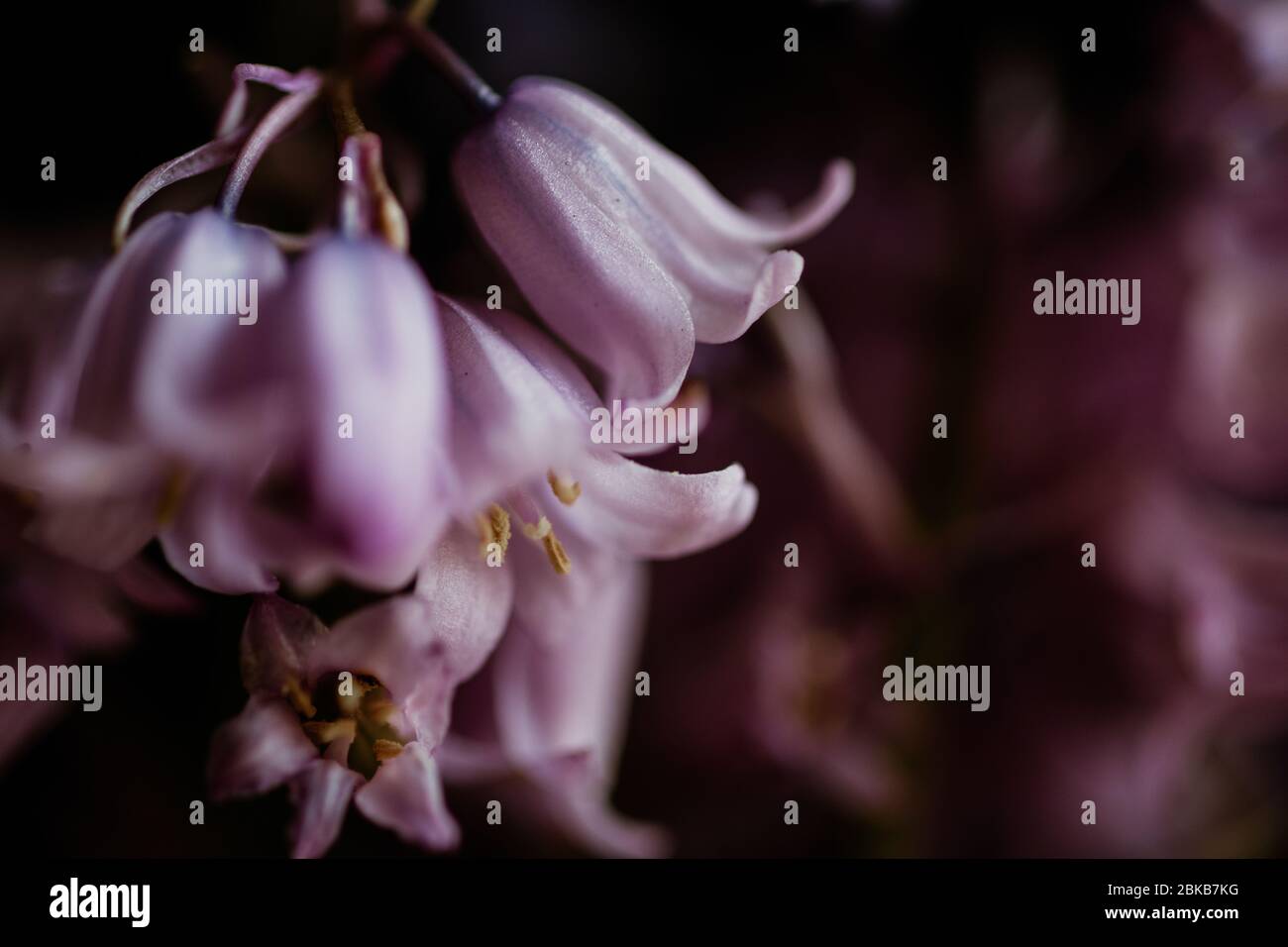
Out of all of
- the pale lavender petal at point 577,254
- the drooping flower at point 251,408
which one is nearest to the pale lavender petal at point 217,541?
the drooping flower at point 251,408

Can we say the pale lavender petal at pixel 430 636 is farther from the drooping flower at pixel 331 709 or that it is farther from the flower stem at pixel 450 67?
the flower stem at pixel 450 67

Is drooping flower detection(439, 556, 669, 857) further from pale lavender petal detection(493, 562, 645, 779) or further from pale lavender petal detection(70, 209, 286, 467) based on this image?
pale lavender petal detection(70, 209, 286, 467)

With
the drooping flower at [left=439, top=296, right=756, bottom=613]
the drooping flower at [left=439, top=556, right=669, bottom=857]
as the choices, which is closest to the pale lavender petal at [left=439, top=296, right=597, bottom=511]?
the drooping flower at [left=439, top=296, right=756, bottom=613]

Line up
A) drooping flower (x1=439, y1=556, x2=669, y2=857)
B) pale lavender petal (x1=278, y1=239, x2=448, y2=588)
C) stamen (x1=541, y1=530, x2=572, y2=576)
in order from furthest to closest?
1. drooping flower (x1=439, y1=556, x2=669, y2=857)
2. stamen (x1=541, y1=530, x2=572, y2=576)
3. pale lavender petal (x1=278, y1=239, x2=448, y2=588)

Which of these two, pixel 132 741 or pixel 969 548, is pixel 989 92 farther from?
pixel 132 741

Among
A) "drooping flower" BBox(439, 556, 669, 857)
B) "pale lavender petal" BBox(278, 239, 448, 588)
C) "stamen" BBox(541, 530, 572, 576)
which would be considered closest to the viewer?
"pale lavender petal" BBox(278, 239, 448, 588)
